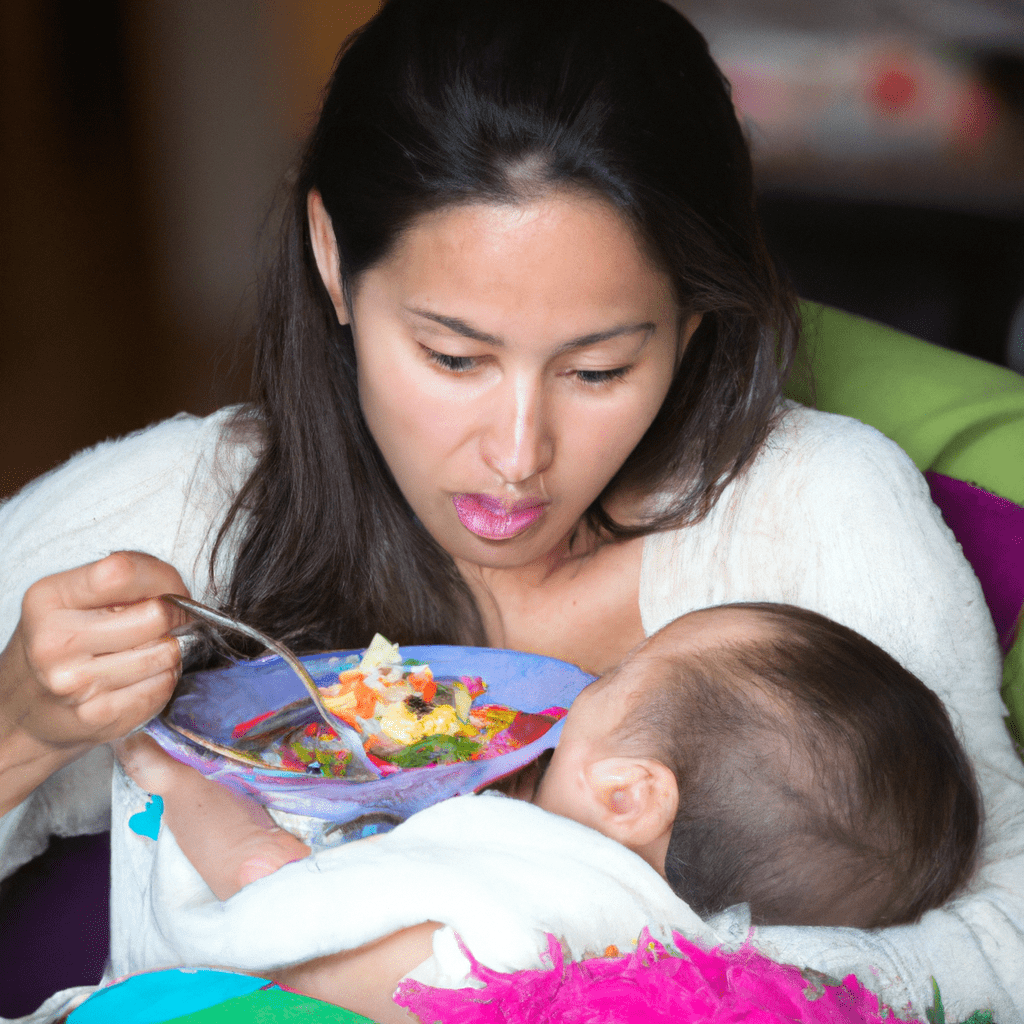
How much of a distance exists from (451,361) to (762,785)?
1.84 feet

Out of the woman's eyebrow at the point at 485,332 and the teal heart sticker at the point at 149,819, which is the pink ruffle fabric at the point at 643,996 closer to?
the teal heart sticker at the point at 149,819

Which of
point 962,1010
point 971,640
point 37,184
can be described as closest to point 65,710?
point 962,1010

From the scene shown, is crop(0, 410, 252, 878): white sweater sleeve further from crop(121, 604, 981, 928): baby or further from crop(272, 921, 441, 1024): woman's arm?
crop(272, 921, 441, 1024): woman's arm

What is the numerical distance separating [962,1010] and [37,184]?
14.1 feet

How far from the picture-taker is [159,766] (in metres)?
1.21

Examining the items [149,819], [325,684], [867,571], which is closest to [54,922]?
[149,819]

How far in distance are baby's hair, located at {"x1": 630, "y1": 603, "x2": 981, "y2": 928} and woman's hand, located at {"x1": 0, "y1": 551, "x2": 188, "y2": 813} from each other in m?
0.49

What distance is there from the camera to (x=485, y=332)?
1.11 metres

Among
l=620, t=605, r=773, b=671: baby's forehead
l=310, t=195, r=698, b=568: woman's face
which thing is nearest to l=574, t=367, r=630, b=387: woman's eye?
l=310, t=195, r=698, b=568: woman's face

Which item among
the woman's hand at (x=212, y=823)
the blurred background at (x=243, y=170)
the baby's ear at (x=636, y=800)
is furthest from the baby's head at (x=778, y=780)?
the blurred background at (x=243, y=170)

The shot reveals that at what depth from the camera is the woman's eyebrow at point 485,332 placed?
111 cm

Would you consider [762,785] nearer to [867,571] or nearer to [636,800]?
[636,800]

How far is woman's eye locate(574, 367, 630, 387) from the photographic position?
1.19 metres

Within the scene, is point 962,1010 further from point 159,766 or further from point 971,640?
point 159,766
